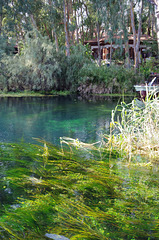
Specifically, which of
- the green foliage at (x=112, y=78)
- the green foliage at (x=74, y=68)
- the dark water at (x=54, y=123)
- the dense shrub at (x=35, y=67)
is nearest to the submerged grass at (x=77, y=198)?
the dark water at (x=54, y=123)

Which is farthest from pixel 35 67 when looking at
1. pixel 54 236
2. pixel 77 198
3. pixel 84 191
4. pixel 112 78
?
pixel 54 236

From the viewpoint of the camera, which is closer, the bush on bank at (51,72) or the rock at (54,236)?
the rock at (54,236)

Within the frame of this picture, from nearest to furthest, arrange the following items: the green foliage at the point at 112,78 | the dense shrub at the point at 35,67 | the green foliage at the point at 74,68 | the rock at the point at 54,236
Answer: the rock at the point at 54,236, the green foliage at the point at 112,78, the dense shrub at the point at 35,67, the green foliage at the point at 74,68

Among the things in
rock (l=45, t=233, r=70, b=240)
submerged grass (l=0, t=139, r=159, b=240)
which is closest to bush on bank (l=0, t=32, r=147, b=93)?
submerged grass (l=0, t=139, r=159, b=240)

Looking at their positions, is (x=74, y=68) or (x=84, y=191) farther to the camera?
(x=74, y=68)

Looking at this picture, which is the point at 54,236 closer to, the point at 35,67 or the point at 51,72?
the point at 51,72

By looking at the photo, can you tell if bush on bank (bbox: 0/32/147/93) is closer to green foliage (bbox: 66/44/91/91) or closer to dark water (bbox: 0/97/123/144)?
green foliage (bbox: 66/44/91/91)

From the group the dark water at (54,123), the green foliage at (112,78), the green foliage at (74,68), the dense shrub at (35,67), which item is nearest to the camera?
the dark water at (54,123)

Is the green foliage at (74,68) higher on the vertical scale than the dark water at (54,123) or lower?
higher

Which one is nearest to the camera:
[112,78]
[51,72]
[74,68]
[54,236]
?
[54,236]

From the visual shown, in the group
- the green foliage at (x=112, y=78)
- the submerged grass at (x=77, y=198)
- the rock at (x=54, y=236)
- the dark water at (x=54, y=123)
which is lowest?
Result: the rock at (x=54, y=236)

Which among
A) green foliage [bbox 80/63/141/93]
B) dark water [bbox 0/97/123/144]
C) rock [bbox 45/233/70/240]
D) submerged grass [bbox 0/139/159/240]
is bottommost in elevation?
rock [bbox 45/233/70/240]

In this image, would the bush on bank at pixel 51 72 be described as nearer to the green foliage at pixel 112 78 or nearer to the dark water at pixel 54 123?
the green foliage at pixel 112 78

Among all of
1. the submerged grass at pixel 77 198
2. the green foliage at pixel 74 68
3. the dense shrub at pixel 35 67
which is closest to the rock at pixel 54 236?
the submerged grass at pixel 77 198
